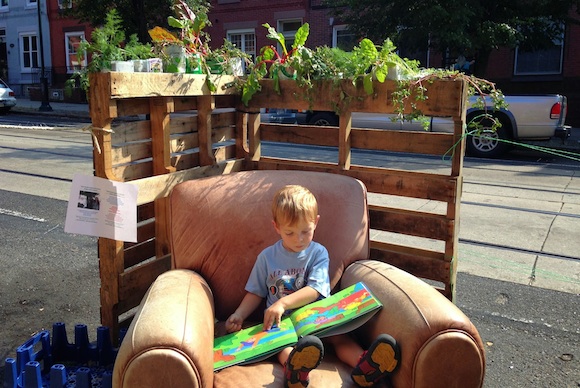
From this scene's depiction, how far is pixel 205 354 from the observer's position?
2189 mm

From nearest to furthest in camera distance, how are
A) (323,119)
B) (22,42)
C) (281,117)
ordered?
(323,119), (281,117), (22,42)

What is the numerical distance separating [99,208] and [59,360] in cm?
90

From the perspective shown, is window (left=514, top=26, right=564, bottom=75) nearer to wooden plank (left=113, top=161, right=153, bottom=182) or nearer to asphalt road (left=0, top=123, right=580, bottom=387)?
asphalt road (left=0, top=123, right=580, bottom=387)

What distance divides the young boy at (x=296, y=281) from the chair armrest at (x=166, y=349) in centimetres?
34

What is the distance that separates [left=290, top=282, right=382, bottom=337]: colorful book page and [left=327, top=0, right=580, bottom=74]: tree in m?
11.9

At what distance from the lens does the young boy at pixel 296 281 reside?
226 centimetres

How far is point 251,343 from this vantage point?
99.2 inches

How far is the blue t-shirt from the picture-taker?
2.82 m

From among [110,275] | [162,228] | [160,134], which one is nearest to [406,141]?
[160,134]

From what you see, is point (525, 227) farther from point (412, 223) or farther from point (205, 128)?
point (205, 128)

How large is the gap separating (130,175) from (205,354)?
1285 mm

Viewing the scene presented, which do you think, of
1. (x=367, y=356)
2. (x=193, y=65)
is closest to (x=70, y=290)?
(x=193, y=65)

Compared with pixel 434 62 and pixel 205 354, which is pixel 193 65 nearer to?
pixel 205 354

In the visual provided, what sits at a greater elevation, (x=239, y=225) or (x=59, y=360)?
(x=239, y=225)
